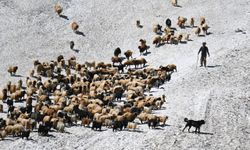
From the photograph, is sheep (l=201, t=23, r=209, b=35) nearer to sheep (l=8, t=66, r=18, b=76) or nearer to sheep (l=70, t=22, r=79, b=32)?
sheep (l=70, t=22, r=79, b=32)

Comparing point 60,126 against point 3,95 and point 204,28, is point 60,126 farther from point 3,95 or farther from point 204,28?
point 204,28

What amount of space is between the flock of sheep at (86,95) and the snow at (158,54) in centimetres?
73

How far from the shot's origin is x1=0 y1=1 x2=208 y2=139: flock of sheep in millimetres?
35062

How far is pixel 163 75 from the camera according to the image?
142 feet

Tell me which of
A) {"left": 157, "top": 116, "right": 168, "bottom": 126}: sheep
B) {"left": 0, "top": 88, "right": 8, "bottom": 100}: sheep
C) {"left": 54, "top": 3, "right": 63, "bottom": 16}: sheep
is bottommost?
{"left": 157, "top": 116, "right": 168, "bottom": 126}: sheep

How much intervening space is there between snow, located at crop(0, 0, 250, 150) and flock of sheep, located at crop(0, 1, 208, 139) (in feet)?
2.41

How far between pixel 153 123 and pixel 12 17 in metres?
28.7

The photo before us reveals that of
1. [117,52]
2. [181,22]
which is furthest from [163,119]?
[181,22]

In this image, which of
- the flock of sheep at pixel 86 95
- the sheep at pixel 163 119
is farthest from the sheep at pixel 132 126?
the sheep at pixel 163 119

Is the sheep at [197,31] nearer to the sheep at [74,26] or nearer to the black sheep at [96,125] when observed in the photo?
the sheep at [74,26]

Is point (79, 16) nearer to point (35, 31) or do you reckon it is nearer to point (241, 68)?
point (35, 31)

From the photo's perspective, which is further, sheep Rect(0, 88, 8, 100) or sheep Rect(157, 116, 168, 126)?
sheep Rect(0, 88, 8, 100)

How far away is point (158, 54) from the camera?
50.5 m

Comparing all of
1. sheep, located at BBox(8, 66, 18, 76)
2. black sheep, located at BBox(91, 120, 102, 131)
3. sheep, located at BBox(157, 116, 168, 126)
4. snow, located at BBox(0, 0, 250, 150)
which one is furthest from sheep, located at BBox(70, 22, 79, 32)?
sheep, located at BBox(157, 116, 168, 126)
